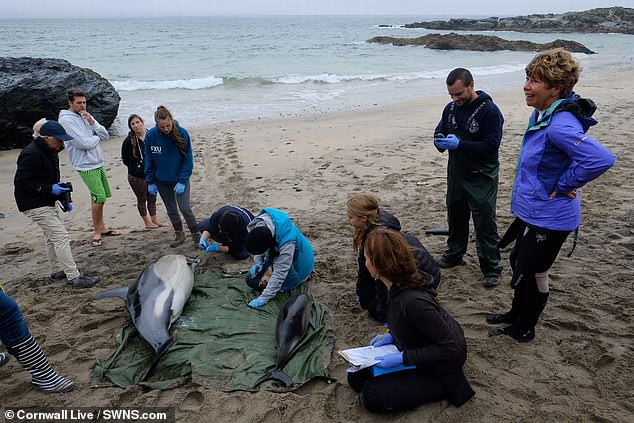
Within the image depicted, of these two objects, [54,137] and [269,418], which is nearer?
[269,418]

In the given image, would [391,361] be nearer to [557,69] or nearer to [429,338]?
[429,338]

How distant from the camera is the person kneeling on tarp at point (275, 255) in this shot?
434 centimetres

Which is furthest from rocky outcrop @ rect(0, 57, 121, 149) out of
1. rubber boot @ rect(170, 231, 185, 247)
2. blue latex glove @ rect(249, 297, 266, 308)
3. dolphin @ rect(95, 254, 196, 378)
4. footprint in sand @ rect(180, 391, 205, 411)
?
footprint in sand @ rect(180, 391, 205, 411)

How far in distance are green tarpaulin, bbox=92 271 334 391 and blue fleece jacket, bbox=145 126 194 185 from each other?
1796mm

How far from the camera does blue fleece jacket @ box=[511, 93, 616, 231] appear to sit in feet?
10.2

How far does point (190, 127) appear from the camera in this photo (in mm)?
13539

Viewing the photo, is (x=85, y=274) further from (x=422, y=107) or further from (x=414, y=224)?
(x=422, y=107)

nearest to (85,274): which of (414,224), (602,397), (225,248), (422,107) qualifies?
(225,248)

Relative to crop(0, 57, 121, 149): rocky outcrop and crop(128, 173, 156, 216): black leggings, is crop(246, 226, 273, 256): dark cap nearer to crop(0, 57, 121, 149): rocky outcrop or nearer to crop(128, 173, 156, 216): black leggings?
crop(128, 173, 156, 216): black leggings

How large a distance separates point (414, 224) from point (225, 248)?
8.47 feet

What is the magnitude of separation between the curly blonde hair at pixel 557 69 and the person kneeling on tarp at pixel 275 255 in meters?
2.46

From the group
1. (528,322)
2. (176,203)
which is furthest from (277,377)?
(176,203)

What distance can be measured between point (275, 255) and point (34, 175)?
2.59 meters

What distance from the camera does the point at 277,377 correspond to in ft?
11.7
